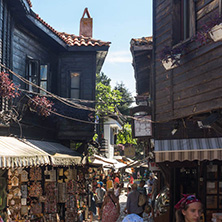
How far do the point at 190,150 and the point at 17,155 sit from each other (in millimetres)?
4504

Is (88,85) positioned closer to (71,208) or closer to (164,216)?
(71,208)

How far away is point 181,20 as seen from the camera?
499 inches

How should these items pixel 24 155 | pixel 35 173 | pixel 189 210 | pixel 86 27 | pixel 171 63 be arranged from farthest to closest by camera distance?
pixel 86 27, pixel 35 173, pixel 24 155, pixel 171 63, pixel 189 210

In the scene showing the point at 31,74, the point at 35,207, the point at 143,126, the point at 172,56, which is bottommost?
the point at 35,207

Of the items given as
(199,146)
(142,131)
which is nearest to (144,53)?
(142,131)

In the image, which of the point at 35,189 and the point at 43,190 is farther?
the point at 43,190

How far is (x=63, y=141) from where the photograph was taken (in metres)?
22.0

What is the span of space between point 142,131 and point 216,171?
13.5 feet

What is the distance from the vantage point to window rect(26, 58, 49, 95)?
1860 centimetres

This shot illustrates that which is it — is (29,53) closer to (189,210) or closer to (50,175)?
(50,175)

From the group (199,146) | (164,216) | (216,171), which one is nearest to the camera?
(199,146)

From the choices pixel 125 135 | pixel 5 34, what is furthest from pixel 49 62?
pixel 125 135

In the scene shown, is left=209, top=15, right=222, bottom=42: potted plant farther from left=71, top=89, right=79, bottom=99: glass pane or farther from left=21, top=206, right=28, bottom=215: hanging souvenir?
left=71, top=89, right=79, bottom=99: glass pane

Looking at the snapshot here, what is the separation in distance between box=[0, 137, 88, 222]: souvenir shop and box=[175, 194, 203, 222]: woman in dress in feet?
22.1
